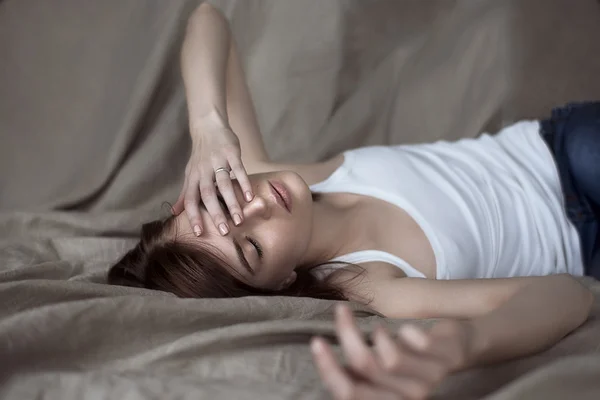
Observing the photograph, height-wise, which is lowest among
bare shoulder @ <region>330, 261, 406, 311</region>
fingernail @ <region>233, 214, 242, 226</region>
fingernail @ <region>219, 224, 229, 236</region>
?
bare shoulder @ <region>330, 261, 406, 311</region>

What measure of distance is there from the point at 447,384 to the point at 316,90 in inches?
34.6

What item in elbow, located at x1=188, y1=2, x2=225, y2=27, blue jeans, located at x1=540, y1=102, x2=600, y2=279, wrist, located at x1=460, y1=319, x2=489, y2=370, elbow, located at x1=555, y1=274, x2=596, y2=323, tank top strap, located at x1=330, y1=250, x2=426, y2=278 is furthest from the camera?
elbow, located at x1=188, y1=2, x2=225, y2=27

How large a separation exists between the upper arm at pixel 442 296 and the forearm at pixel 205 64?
0.40 m

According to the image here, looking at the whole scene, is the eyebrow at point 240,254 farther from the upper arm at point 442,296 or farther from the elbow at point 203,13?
the elbow at point 203,13

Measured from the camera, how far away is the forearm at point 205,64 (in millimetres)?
1063

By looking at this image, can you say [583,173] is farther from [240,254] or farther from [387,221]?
[240,254]

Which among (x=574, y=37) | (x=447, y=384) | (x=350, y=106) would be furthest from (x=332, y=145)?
(x=447, y=384)

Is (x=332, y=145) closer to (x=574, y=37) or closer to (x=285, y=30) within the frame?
(x=285, y=30)

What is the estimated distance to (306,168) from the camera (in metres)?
1.16

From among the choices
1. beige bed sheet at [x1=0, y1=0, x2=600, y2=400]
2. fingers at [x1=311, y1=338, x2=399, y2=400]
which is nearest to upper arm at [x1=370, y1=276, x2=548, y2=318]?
fingers at [x1=311, y1=338, x2=399, y2=400]

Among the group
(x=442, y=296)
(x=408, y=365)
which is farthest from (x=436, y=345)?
(x=442, y=296)

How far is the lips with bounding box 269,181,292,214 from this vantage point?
3.08ft

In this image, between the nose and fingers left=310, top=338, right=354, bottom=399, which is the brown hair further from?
fingers left=310, top=338, right=354, bottom=399

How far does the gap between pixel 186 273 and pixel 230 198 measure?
0.15 meters
